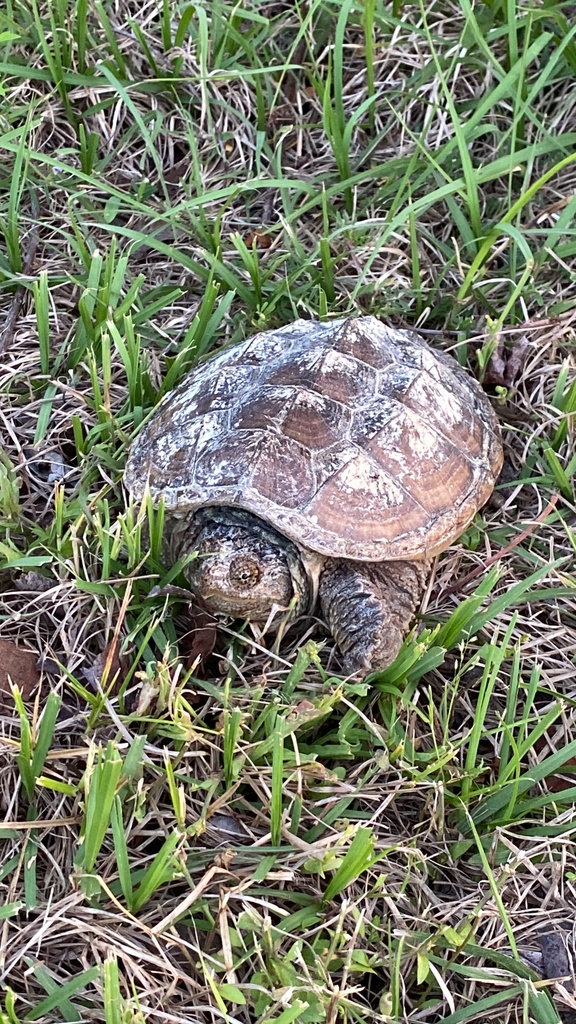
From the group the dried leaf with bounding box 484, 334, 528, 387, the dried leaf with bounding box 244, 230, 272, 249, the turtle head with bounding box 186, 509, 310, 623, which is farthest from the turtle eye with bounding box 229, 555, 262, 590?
the dried leaf with bounding box 244, 230, 272, 249

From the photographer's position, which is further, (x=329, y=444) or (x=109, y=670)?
(x=329, y=444)

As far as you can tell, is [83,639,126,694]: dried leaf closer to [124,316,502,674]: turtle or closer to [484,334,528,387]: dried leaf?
[124,316,502,674]: turtle

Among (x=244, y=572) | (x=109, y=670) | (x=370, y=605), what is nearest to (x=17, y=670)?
(x=109, y=670)

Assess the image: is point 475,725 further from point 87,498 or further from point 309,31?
point 309,31

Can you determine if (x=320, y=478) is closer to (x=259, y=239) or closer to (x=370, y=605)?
(x=370, y=605)

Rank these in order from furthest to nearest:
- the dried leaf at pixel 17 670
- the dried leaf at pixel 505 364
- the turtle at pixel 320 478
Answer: the dried leaf at pixel 505 364
the turtle at pixel 320 478
the dried leaf at pixel 17 670

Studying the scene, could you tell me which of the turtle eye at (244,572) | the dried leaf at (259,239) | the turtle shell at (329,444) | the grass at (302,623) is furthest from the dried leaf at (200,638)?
the dried leaf at (259,239)

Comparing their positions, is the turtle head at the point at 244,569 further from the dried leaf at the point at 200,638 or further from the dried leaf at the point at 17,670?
the dried leaf at the point at 17,670
